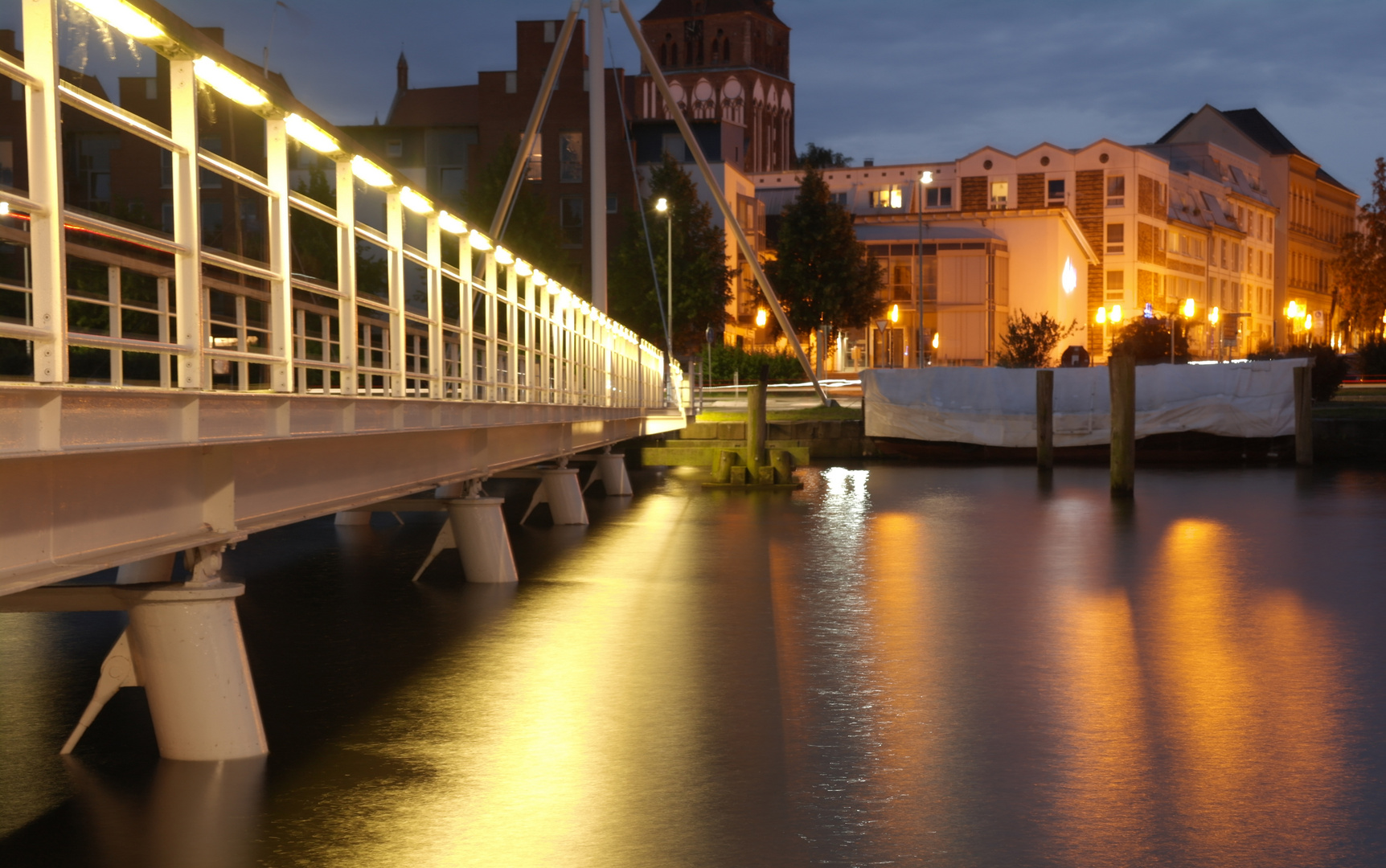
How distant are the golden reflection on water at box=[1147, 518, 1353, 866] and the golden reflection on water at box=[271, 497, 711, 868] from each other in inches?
80.5

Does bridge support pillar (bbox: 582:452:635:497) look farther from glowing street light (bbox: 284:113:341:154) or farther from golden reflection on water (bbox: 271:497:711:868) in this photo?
glowing street light (bbox: 284:113:341:154)

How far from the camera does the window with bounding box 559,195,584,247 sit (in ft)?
234

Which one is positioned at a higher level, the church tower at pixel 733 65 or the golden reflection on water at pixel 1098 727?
the church tower at pixel 733 65

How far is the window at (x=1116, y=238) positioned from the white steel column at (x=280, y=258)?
83338mm

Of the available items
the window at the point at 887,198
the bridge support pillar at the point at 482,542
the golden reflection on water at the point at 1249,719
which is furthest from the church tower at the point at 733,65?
the golden reflection on water at the point at 1249,719

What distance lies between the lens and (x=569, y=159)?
2813 inches

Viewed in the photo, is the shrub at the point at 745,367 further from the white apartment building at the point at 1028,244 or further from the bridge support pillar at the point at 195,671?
the bridge support pillar at the point at 195,671

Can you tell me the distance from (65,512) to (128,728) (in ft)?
9.18

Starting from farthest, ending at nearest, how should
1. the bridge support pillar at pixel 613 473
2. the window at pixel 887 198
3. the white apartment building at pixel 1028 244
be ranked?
1. the window at pixel 887 198
2. the white apartment building at pixel 1028 244
3. the bridge support pillar at pixel 613 473

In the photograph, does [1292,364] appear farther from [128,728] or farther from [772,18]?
[772,18]

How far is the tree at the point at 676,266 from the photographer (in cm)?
6506

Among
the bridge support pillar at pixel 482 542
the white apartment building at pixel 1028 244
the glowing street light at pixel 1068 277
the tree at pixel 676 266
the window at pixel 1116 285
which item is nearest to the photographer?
the bridge support pillar at pixel 482 542

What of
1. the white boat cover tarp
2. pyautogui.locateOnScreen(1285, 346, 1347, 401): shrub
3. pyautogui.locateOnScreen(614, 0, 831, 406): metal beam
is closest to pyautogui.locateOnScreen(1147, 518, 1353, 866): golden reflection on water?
the white boat cover tarp

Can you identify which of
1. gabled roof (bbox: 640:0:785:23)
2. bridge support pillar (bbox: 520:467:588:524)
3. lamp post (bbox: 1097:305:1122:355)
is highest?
gabled roof (bbox: 640:0:785:23)
